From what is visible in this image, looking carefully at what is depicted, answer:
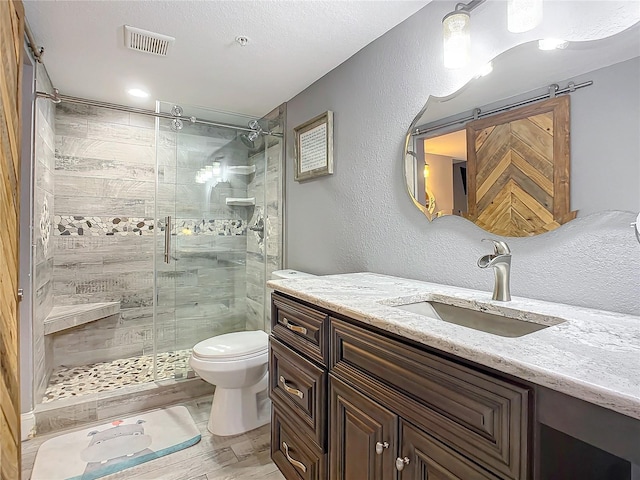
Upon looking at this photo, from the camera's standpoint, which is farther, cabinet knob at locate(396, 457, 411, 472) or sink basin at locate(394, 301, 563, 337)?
sink basin at locate(394, 301, 563, 337)

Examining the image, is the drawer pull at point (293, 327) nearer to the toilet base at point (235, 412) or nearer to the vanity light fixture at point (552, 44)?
the toilet base at point (235, 412)

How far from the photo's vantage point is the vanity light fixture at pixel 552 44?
1.16 meters

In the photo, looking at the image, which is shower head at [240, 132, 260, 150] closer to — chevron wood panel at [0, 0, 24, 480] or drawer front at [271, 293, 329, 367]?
chevron wood panel at [0, 0, 24, 480]

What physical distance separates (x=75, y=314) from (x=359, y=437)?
2.53 m

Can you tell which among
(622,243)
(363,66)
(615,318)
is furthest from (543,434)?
(363,66)

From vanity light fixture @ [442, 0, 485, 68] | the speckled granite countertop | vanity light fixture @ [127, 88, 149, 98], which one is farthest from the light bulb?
vanity light fixture @ [127, 88, 149, 98]

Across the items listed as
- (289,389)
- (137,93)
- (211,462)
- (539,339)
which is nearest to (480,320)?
(539,339)

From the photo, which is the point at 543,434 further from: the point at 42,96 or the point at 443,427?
the point at 42,96

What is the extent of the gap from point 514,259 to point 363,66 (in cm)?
138

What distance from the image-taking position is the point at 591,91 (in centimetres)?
109

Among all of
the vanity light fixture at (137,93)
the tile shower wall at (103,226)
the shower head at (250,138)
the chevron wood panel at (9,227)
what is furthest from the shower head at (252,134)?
the chevron wood panel at (9,227)

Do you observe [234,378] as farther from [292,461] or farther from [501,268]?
[501,268]

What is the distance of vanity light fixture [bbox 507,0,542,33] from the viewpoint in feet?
3.82

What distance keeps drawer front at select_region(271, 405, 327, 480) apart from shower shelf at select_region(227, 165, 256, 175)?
1844 mm
